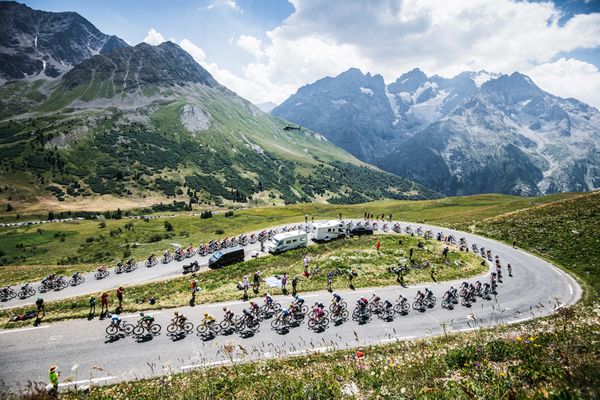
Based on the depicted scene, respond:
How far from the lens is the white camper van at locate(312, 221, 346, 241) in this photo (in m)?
60.1

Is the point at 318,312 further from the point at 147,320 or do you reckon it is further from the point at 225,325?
the point at 147,320

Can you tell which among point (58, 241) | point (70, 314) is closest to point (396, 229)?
point (70, 314)

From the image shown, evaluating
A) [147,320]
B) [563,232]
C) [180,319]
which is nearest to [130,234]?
[147,320]

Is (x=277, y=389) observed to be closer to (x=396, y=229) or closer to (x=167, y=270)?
(x=167, y=270)

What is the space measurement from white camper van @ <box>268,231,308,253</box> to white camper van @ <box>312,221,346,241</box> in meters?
4.51

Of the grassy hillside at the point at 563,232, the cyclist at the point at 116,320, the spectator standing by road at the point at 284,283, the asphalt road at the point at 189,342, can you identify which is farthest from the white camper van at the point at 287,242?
the grassy hillside at the point at 563,232

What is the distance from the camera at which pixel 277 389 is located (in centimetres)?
1289

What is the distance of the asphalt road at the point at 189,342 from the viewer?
2156 cm

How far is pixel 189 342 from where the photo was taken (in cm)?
2558

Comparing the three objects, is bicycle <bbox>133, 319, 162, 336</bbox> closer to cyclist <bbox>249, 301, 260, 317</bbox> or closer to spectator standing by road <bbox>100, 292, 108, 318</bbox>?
spectator standing by road <bbox>100, 292, 108, 318</bbox>

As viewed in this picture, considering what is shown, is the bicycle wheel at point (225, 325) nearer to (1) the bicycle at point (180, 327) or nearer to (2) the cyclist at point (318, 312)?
(1) the bicycle at point (180, 327)

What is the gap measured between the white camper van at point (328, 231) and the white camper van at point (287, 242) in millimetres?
4514

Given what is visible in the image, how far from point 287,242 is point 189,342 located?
30.4m

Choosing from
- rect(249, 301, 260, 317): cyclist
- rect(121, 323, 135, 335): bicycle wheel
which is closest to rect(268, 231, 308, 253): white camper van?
rect(249, 301, 260, 317): cyclist
